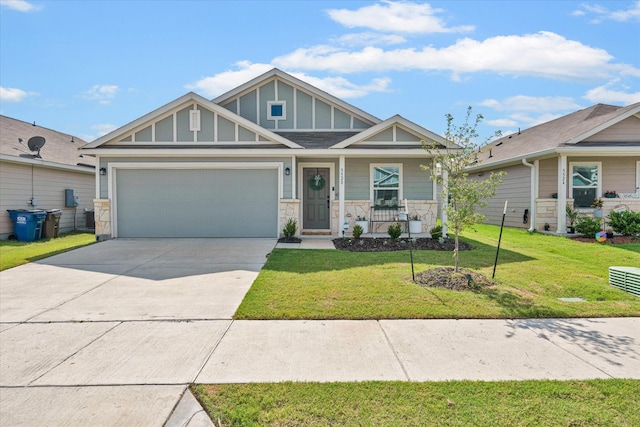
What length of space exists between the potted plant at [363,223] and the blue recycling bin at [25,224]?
1046 cm

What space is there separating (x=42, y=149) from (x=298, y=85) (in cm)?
1011

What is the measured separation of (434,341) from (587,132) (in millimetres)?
11991

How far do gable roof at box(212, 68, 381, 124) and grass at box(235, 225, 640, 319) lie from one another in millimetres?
6339

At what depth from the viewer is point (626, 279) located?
6.23 m

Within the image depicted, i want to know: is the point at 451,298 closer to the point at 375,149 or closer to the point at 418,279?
the point at 418,279

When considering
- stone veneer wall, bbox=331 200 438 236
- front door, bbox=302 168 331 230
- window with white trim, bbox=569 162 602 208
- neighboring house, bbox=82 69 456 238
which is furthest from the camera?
window with white trim, bbox=569 162 602 208

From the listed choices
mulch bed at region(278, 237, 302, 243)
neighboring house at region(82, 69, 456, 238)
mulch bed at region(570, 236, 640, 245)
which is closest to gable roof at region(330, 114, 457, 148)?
neighboring house at region(82, 69, 456, 238)

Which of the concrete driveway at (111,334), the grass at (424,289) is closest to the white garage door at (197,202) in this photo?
the grass at (424,289)

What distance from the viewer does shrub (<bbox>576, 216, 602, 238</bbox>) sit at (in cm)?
1205

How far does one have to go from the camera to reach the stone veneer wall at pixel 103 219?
11.8 metres

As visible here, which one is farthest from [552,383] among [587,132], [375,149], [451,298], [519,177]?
[519,177]

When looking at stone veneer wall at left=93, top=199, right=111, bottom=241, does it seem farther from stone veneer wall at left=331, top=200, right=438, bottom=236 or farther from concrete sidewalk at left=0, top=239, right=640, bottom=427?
stone veneer wall at left=331, top=200, right=438, bottom=236

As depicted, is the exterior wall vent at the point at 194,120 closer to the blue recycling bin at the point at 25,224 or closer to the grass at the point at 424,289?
the grass at the point at 424,289

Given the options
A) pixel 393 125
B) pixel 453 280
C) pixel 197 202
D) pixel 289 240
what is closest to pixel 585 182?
Result: pixel 393 125
